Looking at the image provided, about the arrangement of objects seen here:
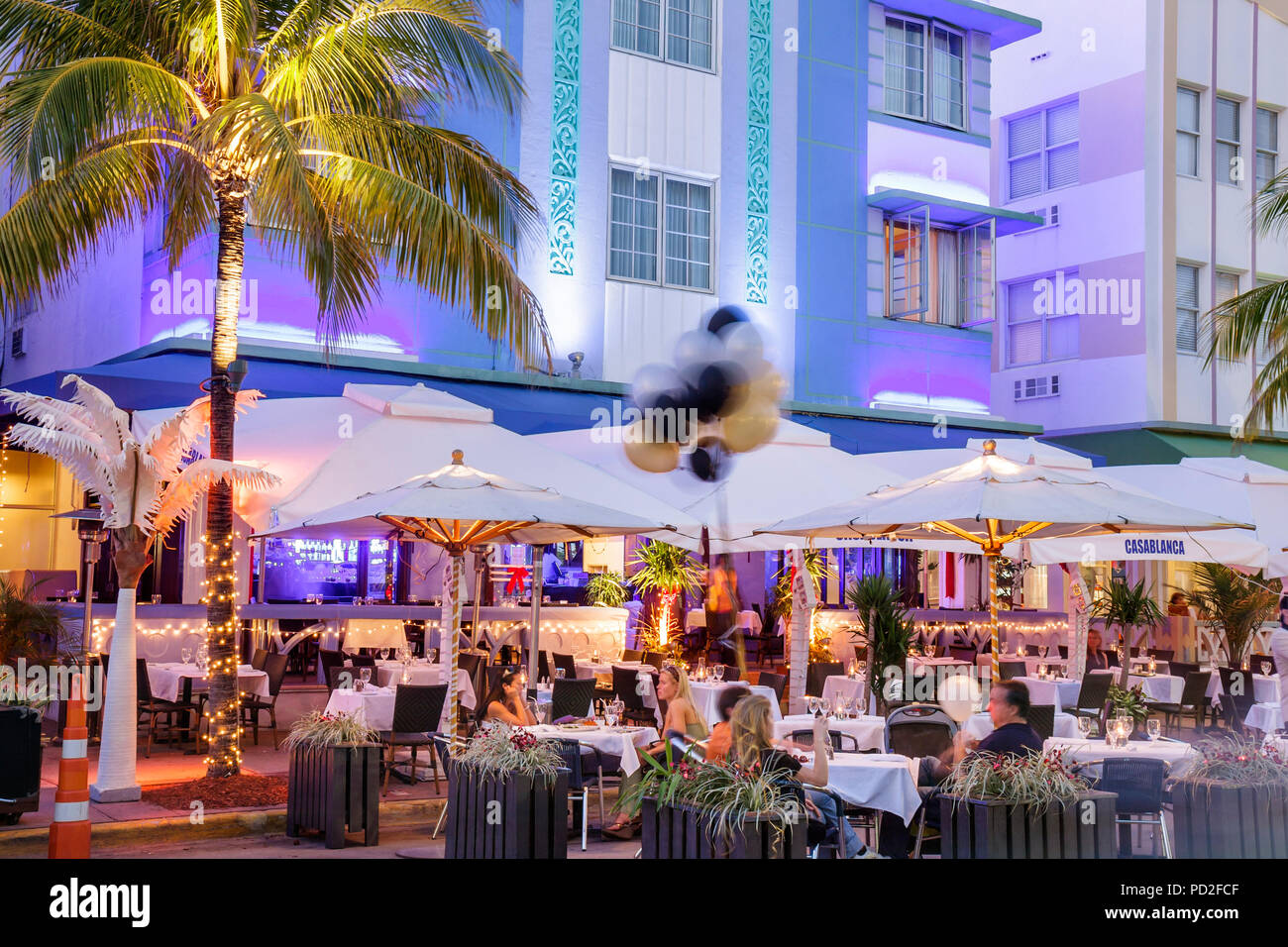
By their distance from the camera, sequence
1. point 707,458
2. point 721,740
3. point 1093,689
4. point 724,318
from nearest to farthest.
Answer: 1. point 721,740
2. point 1093,689
3. point 707,458
4. point 724,318

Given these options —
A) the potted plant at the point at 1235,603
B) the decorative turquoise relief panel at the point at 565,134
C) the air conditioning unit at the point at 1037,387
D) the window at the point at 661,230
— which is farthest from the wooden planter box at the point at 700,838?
the air conditioning unit at the point at 1037,387

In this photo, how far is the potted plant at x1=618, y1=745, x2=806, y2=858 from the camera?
24.0 feet

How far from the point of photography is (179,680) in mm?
15758

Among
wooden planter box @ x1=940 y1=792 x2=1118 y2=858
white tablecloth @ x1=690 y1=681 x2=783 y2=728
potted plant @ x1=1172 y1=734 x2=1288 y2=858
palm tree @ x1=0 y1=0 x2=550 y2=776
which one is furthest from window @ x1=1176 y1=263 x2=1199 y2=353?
wooden planter box @ x1=940 y1=792 x2=1118 y2=858

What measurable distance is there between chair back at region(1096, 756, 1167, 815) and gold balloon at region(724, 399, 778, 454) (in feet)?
23.8

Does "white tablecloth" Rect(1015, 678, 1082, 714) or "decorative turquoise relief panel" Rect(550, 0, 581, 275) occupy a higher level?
"decorative turquoise relief panel" Rect(550, 0, 581, 275)

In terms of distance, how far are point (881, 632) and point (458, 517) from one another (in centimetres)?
693

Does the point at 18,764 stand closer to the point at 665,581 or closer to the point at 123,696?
the point at 123,696

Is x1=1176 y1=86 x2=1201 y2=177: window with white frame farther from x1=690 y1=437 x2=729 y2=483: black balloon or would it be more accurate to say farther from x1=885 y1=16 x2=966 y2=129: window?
x1=690 y1=437 x2=729 y2=483: black balloon

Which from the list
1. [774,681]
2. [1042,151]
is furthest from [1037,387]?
[774,681]

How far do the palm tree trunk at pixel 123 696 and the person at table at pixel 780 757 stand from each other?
5.46 metres

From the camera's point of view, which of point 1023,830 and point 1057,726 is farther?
point 1057,726

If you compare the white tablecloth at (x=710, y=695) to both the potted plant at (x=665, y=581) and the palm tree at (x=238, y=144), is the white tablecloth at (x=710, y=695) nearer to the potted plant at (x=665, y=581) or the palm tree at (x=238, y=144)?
the palm tree at (x=238, y=144)

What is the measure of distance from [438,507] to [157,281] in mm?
10926
